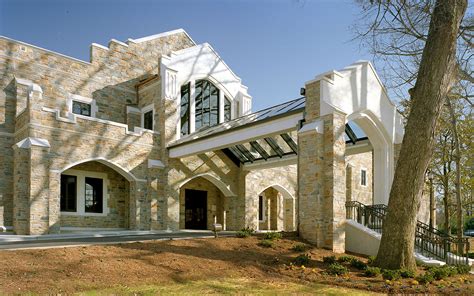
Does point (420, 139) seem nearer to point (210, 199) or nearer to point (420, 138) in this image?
point (420, 138)

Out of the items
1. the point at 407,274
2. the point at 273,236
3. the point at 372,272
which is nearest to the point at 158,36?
the point at 273,236

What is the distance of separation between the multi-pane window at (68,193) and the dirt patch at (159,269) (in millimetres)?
8292

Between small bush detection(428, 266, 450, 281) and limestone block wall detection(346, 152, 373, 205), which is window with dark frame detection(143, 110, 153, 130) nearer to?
limestone block wall detection(346, 152, 373, 205)

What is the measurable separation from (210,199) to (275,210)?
4919 mm

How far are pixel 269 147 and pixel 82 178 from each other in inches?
355

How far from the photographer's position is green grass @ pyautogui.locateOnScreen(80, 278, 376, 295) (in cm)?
693

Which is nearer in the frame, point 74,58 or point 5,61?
point 5,61

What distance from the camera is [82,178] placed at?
59.2 ft

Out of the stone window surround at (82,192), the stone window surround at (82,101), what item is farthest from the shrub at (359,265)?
the stone window surround at (82,101)

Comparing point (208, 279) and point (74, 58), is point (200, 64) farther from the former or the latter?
point (208, 279)

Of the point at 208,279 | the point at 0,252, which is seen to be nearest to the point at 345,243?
the point at 208,279

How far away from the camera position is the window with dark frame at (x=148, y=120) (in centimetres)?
2064

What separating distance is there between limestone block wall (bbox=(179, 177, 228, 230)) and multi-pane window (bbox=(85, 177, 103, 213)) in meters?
4.24

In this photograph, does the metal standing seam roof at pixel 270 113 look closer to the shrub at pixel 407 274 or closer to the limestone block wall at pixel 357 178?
the shrub at pixel 407 274
